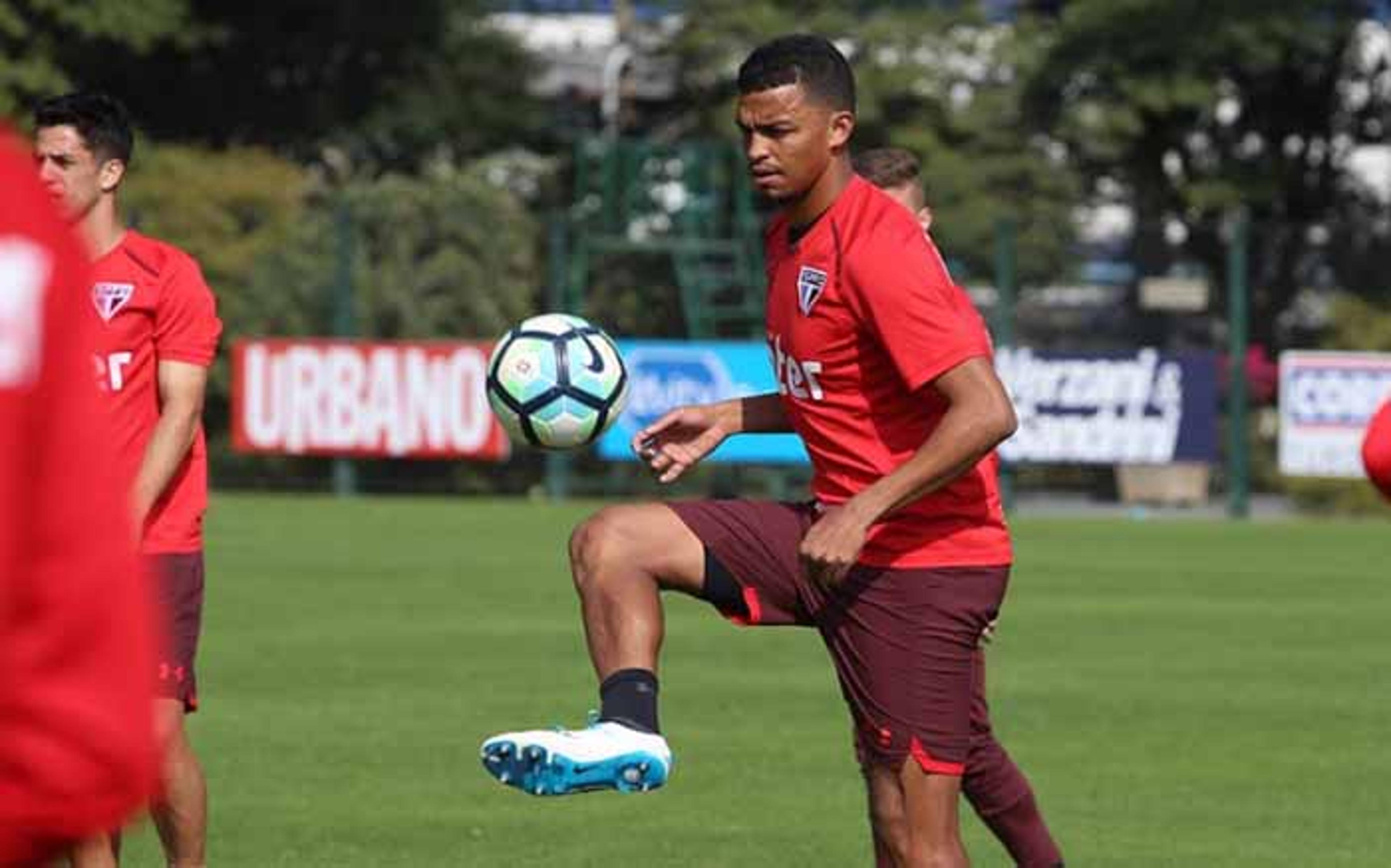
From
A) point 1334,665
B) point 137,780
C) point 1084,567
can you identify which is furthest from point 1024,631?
point 137,780

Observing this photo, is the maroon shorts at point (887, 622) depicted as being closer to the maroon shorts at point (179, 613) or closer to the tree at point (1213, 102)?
the maroon shorts at point (179, 613)

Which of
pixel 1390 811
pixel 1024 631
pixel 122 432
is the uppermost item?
pixel 122 432

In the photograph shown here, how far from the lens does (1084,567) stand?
23.9 m

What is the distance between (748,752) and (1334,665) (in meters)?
4.95

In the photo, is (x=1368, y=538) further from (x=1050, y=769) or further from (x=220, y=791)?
(x=220, y=791)

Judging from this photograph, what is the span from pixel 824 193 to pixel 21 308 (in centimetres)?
444

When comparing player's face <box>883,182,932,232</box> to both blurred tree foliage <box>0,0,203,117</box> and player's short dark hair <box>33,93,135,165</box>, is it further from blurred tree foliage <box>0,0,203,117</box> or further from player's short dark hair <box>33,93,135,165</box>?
blurred tree foliage <box>0,0,203,117</box>

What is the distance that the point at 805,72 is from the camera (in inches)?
259

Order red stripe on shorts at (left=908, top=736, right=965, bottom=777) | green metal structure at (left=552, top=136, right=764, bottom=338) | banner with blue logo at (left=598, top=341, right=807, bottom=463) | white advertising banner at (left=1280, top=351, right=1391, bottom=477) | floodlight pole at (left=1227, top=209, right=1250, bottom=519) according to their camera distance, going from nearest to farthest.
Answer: red stripe on shorts at (left=908, top=736, right=965, bottom=777) < white advertising banner at (left=1280, top=351, right=1391, bottom=477) < banner with blue logo at (left=598, top=341, right=807, bottom=463) < floodlight pole at (left=1227, top=209, right=1250, bottom=519) < green metal structure at (left=552, top=136, right=764, bottom=338)

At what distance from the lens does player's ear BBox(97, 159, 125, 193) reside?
7480 mm

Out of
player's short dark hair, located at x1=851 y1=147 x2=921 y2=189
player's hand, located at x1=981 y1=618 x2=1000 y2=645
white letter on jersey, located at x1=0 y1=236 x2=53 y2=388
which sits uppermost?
white letter on jersey, located at x1=0 y1=236 x2=53 y2=388

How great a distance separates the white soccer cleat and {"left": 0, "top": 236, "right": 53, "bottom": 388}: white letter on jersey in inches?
144

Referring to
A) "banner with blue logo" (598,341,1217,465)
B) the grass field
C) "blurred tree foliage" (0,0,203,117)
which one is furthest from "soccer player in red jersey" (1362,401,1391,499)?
"blurred tree foliage" (0,0,203,117)

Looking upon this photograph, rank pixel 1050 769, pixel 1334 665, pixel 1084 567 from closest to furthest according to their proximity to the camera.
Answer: pixel 1050 769, pixel 1334 665, pixel 1084 567
